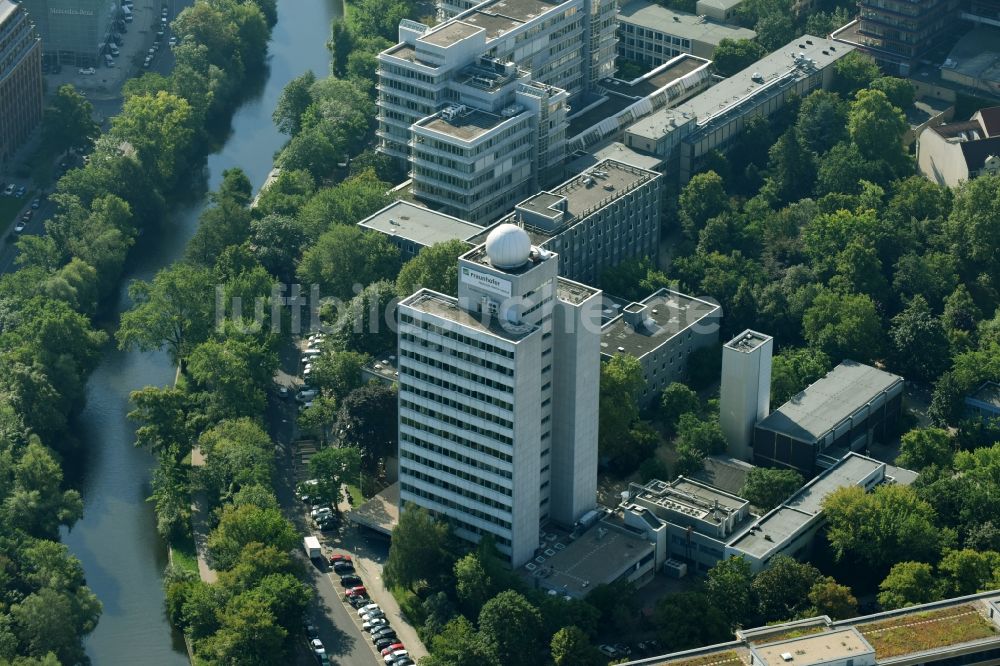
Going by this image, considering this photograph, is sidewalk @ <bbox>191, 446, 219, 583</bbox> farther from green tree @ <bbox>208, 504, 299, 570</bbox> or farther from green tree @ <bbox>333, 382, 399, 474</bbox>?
green tree @ <bbox>333, 382, 399, 474</bbox>

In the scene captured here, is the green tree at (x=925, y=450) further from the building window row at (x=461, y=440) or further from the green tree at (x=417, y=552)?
the green tree at (x=417, y=552)

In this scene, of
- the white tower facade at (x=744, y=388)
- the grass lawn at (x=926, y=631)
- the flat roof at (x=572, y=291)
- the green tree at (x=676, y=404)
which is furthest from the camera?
the green tree at (x=676, y=404)

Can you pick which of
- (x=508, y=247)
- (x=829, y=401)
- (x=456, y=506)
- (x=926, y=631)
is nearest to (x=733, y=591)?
(x=926, y=631)

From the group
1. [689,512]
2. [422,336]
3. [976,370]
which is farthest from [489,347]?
[976,370]

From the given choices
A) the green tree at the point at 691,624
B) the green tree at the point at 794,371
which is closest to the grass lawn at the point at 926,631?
the green tree at the point at 691,624

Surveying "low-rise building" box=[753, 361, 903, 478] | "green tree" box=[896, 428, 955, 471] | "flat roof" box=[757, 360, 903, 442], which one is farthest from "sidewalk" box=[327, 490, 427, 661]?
"green tree" box=[896, 428, 955, 471]

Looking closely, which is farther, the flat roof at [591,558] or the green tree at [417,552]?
the green tree at [417,552]

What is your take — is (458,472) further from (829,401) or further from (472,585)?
(829,401)
